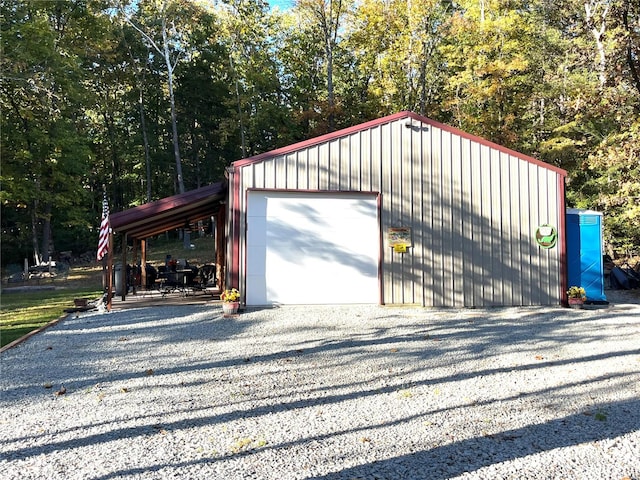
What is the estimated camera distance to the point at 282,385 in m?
4.71

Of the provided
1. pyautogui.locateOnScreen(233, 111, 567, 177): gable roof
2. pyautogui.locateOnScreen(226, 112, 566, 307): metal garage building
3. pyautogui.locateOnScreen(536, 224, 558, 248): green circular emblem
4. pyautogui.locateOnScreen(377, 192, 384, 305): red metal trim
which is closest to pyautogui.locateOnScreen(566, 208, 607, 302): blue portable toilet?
pyautogui.locateOnScreen(226, 112, 566, 307): metal garage building

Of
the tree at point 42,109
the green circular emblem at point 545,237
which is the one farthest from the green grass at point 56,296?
the green circular emblem at point 545,237

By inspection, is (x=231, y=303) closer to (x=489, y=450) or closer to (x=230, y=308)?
(x=230, y=308)

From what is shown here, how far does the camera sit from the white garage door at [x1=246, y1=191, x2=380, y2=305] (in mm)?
9812

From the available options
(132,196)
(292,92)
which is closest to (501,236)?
(292,92)

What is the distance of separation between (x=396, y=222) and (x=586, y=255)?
14.0ft

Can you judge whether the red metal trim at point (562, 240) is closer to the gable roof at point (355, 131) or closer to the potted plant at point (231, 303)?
the gable roof at point (355, 131)

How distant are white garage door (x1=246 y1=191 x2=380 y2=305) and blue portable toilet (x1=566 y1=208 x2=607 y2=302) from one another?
4.33 meters

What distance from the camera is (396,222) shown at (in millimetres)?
10094

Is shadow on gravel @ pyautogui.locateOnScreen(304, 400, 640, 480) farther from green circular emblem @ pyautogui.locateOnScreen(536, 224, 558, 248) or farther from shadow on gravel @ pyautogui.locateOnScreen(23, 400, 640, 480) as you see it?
green circular emblem @ pyautogui.locateOnScreen(536, 224, 558, 248)

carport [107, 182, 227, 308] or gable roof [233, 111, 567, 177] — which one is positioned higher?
gable roof [233, 111, 567, 177]

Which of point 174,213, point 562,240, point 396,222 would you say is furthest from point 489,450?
point 174,213

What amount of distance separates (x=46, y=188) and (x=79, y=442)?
2077 cm

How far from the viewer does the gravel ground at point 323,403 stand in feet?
9.82
